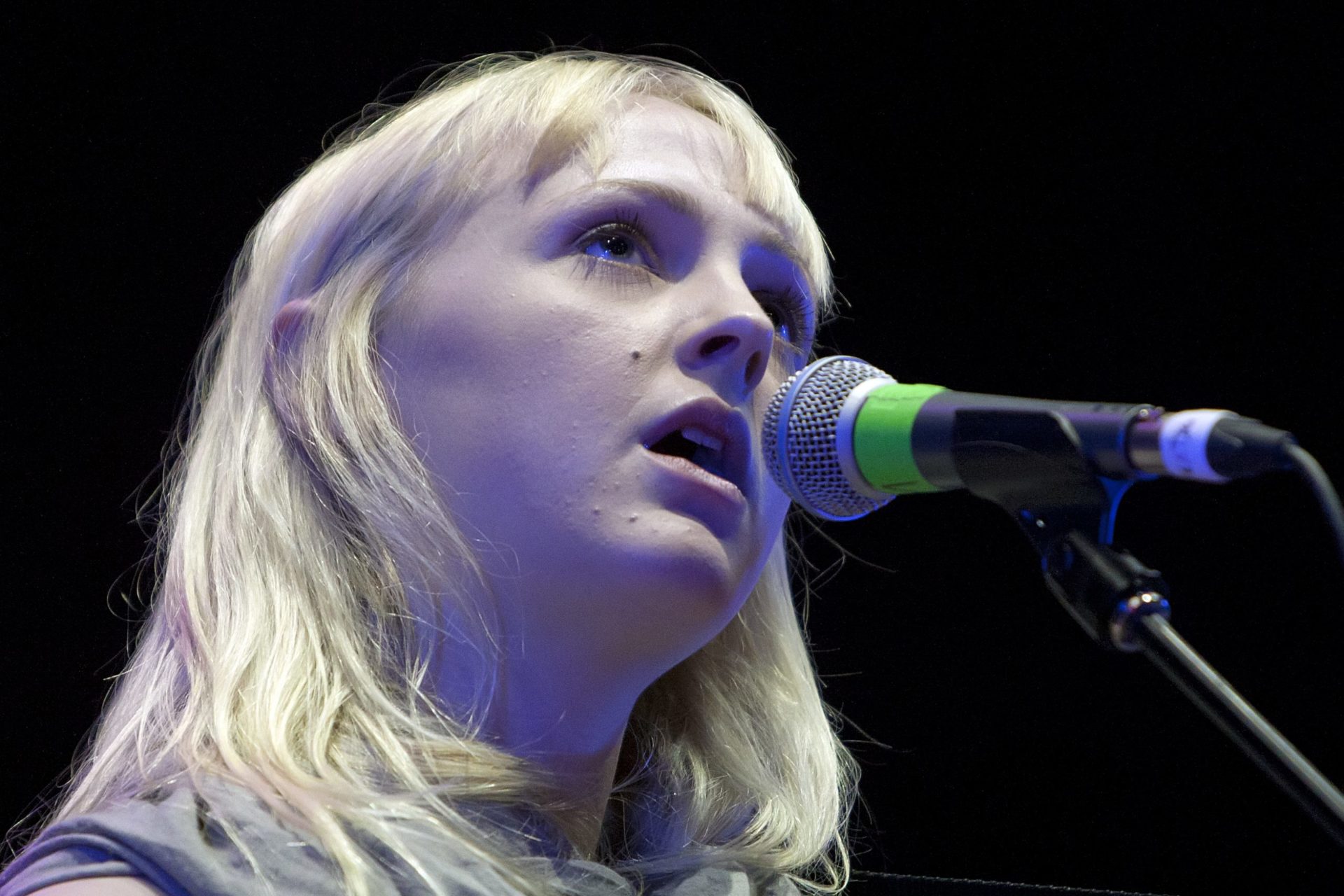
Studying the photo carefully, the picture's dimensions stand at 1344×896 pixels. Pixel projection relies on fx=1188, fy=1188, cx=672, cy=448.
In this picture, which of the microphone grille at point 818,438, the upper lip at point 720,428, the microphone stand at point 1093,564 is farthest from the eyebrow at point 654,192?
the microphone stand at point 1093,564

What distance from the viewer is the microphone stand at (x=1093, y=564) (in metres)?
0.71

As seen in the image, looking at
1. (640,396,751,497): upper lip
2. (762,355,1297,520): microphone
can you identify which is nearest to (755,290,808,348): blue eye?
(640,396,751,497): upper lip

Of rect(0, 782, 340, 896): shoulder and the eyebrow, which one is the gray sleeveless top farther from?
the eyebrow

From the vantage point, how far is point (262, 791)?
1.12m

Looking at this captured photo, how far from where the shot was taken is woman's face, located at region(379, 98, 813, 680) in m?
1.24

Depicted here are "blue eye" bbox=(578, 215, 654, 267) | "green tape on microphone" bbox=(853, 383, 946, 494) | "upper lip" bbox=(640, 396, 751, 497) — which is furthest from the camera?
"blue eye" bbox=(578, 215, 654, 267)

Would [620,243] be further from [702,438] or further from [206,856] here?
[206,856]

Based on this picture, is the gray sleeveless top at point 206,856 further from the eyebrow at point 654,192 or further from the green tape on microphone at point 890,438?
the eyebrow at point 654,192

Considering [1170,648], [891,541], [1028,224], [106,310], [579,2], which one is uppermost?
[579,2]

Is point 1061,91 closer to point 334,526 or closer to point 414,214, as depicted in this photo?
point 414,214

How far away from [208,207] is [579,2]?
763 mm

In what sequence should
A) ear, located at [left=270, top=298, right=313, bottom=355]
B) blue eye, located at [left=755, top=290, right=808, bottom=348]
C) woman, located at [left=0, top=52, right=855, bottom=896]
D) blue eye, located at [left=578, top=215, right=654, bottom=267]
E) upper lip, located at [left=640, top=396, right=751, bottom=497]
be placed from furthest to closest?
blue eye, located at [left=755, top=290, right=808, bottom=348], ear, located at [left=270, top=298, right=313, bottom=355], blue eye, located at [left=578, top=215, right=654, bottom=267], upper lip, located at [left=640, top=396, right=751, bottom=497], woman, located at [left=0, top=52, right=855, bottom=896]

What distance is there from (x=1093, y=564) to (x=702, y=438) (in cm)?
57

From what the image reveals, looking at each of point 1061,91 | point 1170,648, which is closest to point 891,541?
point 1061,91
